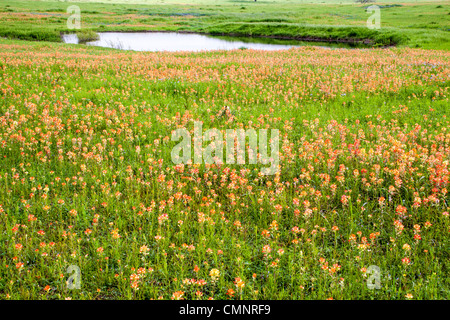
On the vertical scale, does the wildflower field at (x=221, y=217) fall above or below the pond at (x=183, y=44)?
below

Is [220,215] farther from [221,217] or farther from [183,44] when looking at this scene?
[183,44]

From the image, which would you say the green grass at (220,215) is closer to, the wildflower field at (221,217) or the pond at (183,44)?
the wildflower field at (221,217)

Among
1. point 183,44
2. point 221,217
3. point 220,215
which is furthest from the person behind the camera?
point 183,44

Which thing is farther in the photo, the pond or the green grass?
the pond

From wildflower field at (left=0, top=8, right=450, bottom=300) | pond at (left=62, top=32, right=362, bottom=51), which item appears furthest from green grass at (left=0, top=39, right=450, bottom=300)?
pond at (left=62, top=32, right=362, bottom=51)

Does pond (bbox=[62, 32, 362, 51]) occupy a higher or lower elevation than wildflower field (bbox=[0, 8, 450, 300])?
higher

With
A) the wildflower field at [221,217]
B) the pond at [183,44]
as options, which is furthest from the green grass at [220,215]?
the pond at [183,44]

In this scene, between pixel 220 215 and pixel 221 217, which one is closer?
pixel 221 217

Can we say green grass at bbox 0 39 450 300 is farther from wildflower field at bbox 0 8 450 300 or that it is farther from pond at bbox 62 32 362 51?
pond at bbox 62 32 362 51

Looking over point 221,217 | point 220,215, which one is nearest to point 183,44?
point 220,215

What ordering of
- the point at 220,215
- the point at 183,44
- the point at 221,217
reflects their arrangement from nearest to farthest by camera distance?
1. the point at 221,217
2. the point at 220,215
3. the point at 183,44

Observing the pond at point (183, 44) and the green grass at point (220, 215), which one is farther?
the pond at point (183, 44)

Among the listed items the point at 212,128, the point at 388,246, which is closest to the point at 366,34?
the point at 212,128
